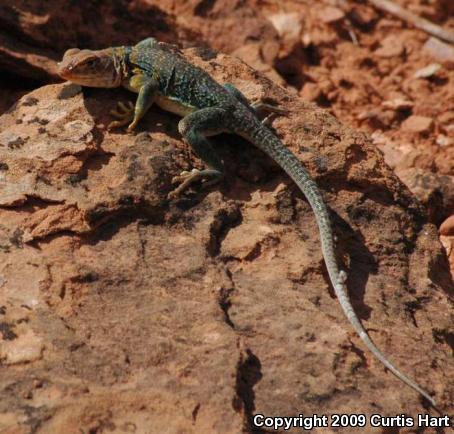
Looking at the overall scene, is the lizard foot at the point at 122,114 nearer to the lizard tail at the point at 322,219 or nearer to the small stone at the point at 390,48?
the lizard tail at the point at 322,219

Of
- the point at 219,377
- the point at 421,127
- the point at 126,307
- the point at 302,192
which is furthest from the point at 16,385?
the point at 421,127

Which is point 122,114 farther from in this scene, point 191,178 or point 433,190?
point 433,190

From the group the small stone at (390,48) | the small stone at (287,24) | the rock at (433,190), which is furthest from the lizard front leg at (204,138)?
the small stone at (390,48)

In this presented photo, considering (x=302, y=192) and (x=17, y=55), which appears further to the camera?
(x=17, y=55)

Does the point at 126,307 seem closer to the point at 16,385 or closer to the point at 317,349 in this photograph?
the point at 16,385

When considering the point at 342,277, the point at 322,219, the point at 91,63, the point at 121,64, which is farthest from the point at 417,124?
the point at 91,63
